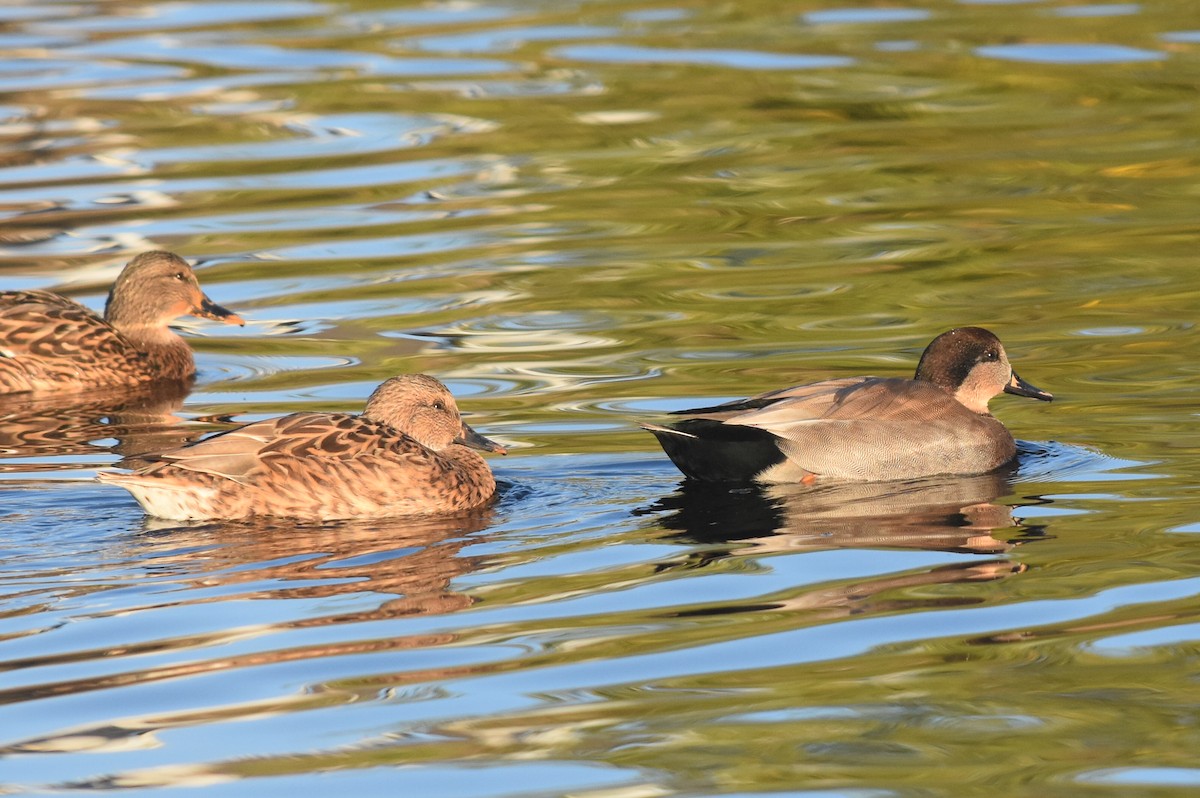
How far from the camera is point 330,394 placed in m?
11.4

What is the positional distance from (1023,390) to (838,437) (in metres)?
1.36

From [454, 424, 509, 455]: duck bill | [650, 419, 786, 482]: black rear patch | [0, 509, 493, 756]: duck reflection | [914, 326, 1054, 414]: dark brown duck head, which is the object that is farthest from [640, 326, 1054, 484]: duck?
[0, 509, 493, 756]: duck reflection

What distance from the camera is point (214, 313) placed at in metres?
13.1

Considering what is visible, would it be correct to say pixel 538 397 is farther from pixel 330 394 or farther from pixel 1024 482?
pixel 1024 482

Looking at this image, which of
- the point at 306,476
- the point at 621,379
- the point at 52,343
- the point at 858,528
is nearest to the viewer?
the point at 858,528

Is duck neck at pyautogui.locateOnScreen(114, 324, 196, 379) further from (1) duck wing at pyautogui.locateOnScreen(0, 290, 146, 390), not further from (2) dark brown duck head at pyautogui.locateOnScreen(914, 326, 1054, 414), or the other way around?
(2) dark brown duck head at pyautogui.locateOnScreen(914, 326, 1054, 414)

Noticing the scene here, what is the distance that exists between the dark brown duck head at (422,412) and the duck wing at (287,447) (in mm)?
409

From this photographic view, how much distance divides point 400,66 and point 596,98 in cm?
304

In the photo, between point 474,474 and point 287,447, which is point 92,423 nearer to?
point 287,447

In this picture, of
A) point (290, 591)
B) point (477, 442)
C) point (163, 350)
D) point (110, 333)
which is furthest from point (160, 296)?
point (290, 591)

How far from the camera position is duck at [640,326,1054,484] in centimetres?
930

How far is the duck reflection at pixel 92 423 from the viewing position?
33.7 feet

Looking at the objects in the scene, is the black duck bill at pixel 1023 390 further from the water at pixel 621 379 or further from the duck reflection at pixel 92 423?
the duck reflection at pixel 92 423

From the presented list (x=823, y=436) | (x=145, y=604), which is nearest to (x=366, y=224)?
(x=823, y=436)
